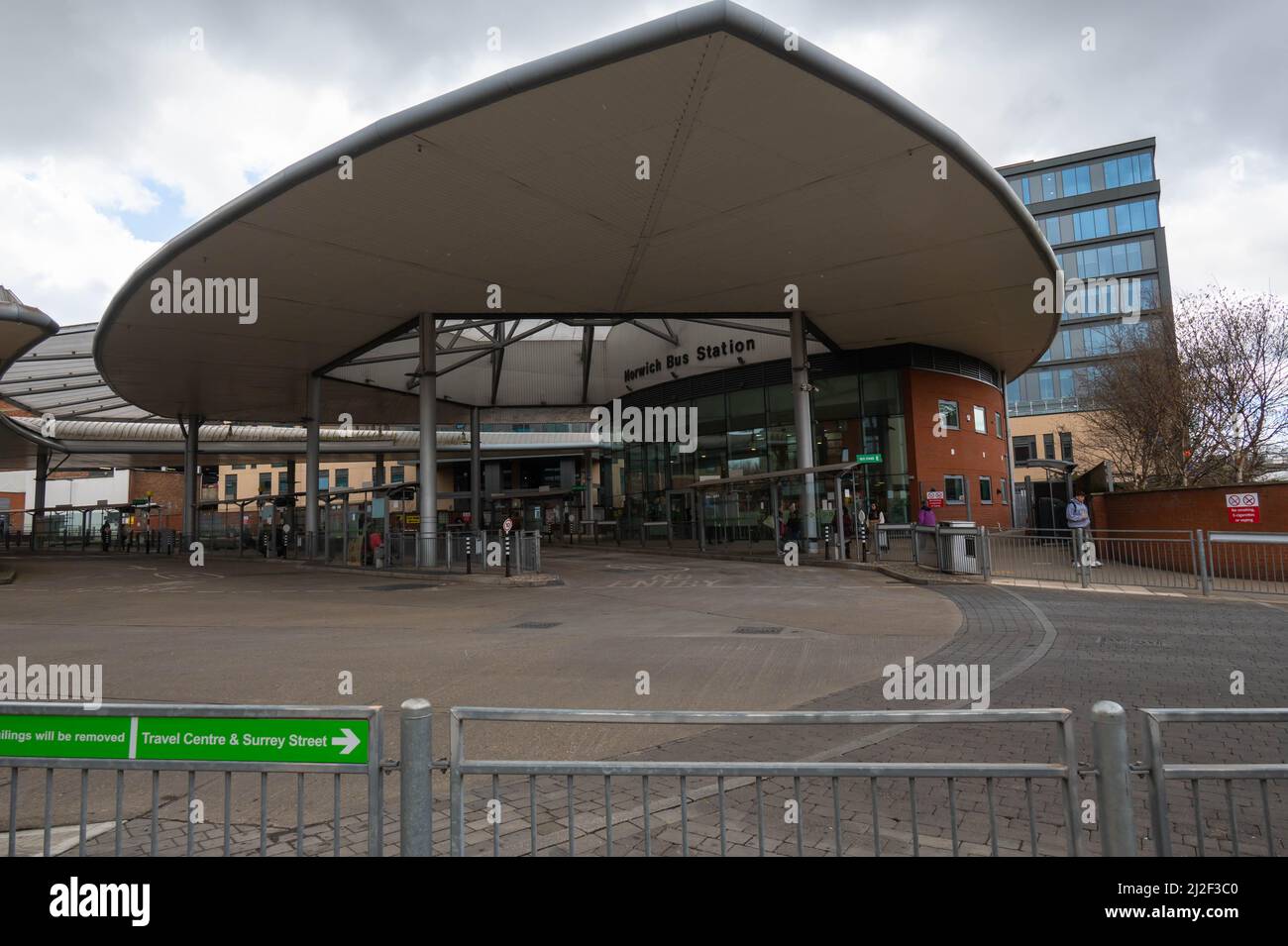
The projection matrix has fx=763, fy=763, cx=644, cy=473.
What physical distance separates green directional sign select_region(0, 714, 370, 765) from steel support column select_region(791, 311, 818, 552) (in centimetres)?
2138

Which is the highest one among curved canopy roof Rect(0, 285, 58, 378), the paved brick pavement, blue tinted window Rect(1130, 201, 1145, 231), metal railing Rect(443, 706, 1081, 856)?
blue tinted window Rect(1130, 201, 1145, 231)

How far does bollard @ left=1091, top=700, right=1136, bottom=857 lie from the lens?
235 cm

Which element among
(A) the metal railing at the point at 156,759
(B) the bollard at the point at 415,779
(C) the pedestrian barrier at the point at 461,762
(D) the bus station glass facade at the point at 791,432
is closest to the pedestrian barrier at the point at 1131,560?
(D) the bus station glass facade at the point at 791,432

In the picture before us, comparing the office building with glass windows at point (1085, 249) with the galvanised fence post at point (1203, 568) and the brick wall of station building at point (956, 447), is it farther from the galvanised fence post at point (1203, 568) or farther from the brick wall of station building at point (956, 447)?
the galvanised fence post at point (1203, 568)

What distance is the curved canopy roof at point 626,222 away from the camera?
1160cm

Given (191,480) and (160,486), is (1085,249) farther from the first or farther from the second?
(160,486)

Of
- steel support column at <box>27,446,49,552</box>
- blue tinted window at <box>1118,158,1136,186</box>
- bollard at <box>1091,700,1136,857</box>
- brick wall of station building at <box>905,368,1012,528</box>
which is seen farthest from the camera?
blue tinted window at <box>1118,158,1136,186</box>

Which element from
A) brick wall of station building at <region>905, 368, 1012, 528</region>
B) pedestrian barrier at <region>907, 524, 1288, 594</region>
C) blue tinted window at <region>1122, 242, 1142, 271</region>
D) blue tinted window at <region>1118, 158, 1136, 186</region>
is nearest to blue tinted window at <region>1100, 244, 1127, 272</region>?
blue tinted window at <region>1122, 242, 1142, 271</region>

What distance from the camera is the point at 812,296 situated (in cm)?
2244

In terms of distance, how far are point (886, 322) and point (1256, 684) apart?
65.3ft

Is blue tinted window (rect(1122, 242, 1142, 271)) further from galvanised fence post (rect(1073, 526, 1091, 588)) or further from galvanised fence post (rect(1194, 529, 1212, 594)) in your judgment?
galvanised fence post (rect(1194, 529, 1212, 594))

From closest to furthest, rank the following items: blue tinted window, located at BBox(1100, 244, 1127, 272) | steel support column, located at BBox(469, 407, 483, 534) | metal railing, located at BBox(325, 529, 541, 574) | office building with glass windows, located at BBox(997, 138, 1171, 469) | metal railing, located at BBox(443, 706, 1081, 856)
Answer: metal railing, located at BBox(443, 706, 1081, 856), metal railing, located at BBox(325, 529, 541, 574), steel support column, located at BBox(469, 407, 483, 534), office building with glass windows, located at BBox(997, 138, 1171, 469), blue tinted window, located at BBox(1100, 244, 1127, 272)

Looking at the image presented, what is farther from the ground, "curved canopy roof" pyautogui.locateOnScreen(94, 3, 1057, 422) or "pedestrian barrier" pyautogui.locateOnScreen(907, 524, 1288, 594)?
"curved canopy roof" pyautogui.locateOnScreen(94, 3, 1057, 422)
